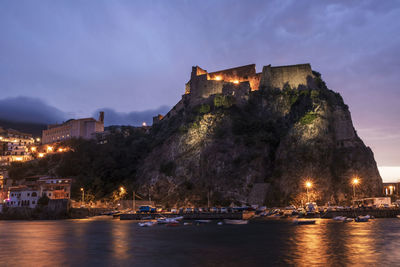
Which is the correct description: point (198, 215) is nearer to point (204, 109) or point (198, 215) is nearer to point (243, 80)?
point (204, 109)

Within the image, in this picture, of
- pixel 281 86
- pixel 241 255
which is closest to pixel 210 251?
pixel 241 255

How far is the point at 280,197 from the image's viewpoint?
64.4 meters

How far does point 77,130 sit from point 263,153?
6392 centimetres

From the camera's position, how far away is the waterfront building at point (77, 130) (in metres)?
107

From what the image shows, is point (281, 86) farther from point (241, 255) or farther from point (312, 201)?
point (241, 255)

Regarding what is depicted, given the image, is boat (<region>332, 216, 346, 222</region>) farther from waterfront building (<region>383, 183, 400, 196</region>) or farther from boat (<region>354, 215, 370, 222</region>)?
waterfront building (<region>383, 183, 400, 196</region>)

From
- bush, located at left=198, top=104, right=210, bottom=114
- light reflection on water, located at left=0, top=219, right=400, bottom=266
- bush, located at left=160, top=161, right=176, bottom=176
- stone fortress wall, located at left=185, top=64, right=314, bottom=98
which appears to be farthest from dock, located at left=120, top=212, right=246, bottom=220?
stone fortress wall, located at left=185, top=64, right=314, bottom=98

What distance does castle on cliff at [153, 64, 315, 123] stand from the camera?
83125 mm

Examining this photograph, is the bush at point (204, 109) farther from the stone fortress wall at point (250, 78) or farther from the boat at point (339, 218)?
the boat at point (339, 218)

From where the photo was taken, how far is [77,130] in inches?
4222

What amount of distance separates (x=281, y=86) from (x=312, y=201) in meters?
33.2

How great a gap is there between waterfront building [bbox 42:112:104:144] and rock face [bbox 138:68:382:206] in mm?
30151

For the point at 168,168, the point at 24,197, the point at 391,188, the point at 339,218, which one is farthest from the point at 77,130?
the point at 391,188

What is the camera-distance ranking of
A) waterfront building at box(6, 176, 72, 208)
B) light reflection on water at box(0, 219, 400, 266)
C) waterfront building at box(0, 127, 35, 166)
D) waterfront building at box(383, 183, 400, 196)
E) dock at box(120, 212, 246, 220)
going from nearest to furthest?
light reflection on water at box(0, 219, 400, 266) → dock at box(120, 212, 246, 220) → waterfront building at box(6, 176, 72, 208) → waterfront building at box(383, 183, 400, 196) → waterfront building at box(0, 127, 35, 166)
